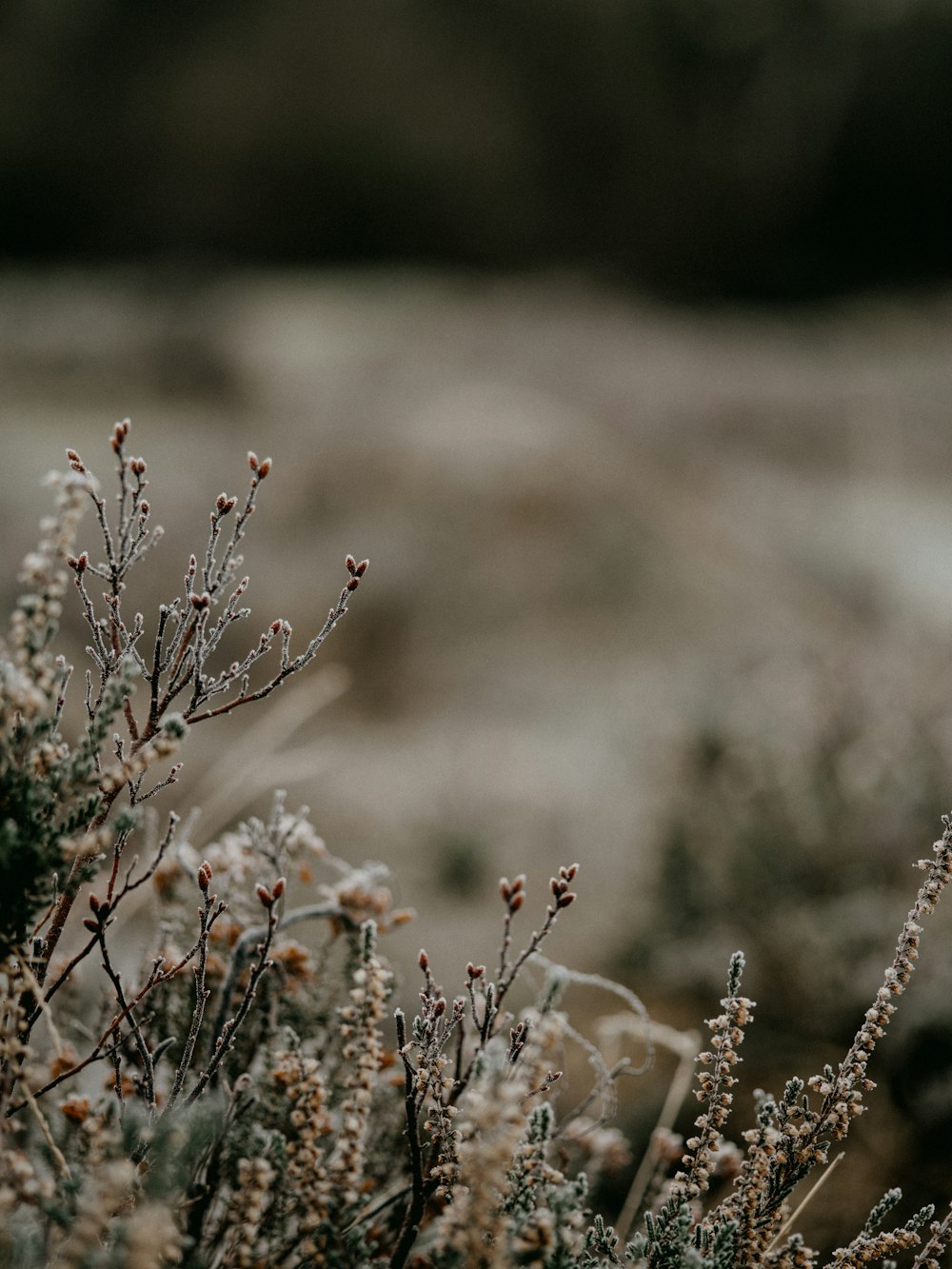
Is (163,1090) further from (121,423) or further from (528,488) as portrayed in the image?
(528,488)

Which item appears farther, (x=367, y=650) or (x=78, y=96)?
(x=78, y=96)

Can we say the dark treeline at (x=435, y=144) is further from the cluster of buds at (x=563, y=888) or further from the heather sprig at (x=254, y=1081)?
the cluster of buds at (x=563, y=888)

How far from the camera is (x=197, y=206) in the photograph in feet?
44.9

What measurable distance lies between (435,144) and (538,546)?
10.2m

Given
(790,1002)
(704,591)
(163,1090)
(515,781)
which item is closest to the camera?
(163,1090)

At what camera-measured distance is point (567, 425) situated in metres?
7.53

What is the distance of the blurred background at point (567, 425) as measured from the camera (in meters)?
2.74

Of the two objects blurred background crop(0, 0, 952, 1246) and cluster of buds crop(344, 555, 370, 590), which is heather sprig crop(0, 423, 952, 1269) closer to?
cluster of buds crop(344, 555, 370, 590)

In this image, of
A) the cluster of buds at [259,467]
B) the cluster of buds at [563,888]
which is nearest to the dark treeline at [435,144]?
the cluster of buds at [259,467]

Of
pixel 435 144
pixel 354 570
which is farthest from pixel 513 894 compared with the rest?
pixel 435 144

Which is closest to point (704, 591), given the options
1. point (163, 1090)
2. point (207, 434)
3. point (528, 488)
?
point (528, 488)

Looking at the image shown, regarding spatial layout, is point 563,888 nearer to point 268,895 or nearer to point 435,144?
point 268,895

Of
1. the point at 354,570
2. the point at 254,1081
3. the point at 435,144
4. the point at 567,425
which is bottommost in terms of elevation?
the point at 254,1081

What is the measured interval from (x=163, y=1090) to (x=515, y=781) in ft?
10.8
